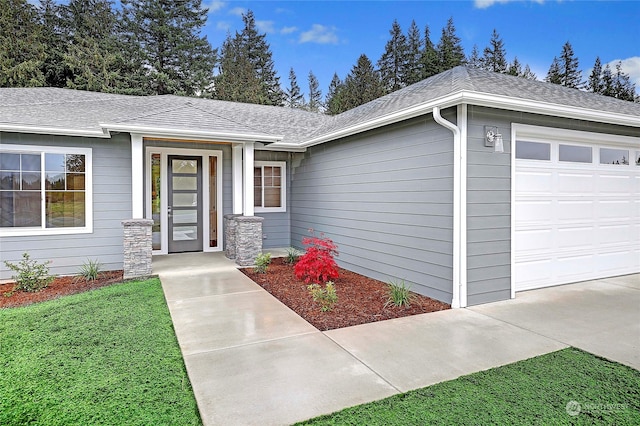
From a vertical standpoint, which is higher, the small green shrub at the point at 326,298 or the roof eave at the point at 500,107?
the roof eave at the point at 500,107

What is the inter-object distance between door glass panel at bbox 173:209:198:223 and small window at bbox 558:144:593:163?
773 cm

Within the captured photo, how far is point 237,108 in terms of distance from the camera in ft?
38.4

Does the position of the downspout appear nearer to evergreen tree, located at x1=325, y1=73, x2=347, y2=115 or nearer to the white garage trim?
the white garage trim

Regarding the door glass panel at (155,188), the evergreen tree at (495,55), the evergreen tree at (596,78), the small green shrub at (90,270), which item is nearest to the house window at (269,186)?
the door glass panel at (155,188)

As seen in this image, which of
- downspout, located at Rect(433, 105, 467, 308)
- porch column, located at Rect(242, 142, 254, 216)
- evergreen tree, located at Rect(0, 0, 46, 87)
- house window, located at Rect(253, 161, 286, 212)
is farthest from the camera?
evergreen tree, located at Rect(0, 0, 46, 87)

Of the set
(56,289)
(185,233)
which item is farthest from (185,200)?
(56,289)

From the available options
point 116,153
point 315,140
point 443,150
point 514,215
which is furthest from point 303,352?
point 116,153

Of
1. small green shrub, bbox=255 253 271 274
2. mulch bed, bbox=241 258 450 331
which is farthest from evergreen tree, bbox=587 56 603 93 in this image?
small green shrub, bbox=255 253 271 274

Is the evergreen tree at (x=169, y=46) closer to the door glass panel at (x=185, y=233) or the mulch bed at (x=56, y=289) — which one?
the door glass panel at (x=185, y=233)

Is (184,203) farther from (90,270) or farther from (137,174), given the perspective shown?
(90,270)

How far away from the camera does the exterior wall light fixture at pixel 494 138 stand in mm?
5145

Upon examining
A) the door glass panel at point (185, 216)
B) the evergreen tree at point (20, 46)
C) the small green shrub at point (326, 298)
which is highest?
the evergreen tree at point (20, 46)

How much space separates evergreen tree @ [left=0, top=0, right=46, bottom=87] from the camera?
17391 mm

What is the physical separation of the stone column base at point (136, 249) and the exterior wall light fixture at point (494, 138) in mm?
5818
